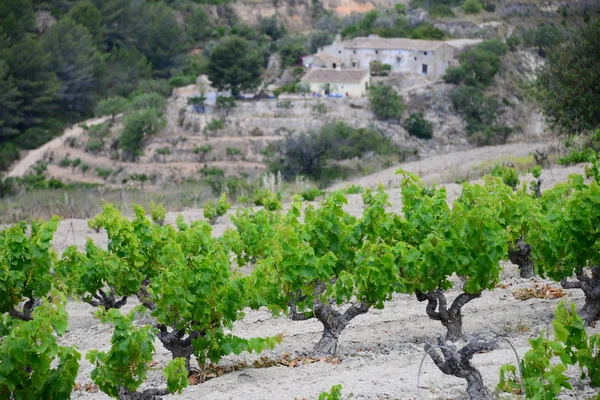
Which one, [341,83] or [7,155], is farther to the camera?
[341,83]

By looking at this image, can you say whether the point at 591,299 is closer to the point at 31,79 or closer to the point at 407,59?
the point at 31,79

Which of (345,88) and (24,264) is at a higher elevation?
(24,264)

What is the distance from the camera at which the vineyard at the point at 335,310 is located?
7.16 m

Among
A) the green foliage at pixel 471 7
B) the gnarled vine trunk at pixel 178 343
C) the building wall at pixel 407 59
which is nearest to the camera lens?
the gnarled vine trunk at pixel 178 343

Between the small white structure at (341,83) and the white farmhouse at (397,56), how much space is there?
3634 mm

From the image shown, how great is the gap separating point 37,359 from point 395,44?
53849mm

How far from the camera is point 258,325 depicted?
35.6 ft

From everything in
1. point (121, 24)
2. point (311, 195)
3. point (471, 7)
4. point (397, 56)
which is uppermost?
point (311, 195)

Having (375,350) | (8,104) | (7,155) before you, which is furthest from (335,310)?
(8,104)

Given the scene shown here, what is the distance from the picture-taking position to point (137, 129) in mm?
49594

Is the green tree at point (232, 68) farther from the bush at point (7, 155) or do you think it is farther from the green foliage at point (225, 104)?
the bush at point (7, 155)

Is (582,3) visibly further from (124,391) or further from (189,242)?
(124,391)

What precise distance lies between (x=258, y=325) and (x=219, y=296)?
230cm

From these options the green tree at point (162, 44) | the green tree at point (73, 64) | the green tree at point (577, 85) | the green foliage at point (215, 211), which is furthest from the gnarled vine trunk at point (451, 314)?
the green tree at point (162, 44)
